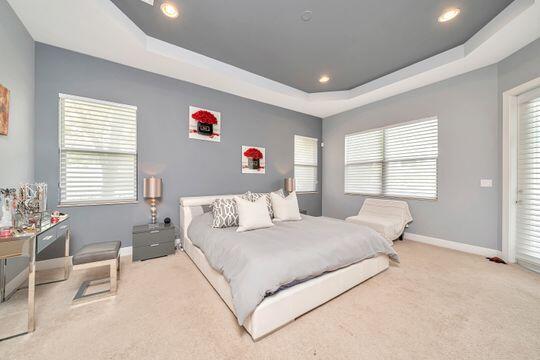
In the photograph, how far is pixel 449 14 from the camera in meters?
2.37

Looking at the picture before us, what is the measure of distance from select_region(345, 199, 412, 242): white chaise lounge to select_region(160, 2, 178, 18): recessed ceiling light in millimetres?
4128

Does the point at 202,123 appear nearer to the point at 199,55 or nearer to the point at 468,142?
the point at 199,55

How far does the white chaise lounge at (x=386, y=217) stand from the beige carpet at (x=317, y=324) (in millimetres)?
1089

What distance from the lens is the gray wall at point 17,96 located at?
2.01 meters

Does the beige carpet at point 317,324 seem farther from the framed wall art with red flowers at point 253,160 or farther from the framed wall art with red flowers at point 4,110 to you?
the framed wall art with red flowers at point 253,160

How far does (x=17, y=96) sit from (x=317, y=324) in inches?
153

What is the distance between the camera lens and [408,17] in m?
2.41

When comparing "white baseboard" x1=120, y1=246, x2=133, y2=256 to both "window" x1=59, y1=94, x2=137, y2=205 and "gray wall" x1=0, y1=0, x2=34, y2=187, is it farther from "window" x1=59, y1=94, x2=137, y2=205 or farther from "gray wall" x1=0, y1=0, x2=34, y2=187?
"gray wall" x1=0, y1=0, x2=34, y2=187

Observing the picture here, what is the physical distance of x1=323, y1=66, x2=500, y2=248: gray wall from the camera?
3.08m

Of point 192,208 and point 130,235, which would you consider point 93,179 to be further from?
point 192,208

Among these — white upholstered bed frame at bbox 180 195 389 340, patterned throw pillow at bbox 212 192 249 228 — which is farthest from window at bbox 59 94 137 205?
white upholstered bed frame at bbox 180 195 389 340

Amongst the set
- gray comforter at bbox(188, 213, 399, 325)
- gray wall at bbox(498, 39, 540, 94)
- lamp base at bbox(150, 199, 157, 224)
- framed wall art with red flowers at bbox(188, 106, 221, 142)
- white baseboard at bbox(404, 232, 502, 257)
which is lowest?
white baseboard at bbox(404, 232, 502, 257)

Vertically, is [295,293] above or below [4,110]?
below

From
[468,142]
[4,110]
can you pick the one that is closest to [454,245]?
[468,142]
